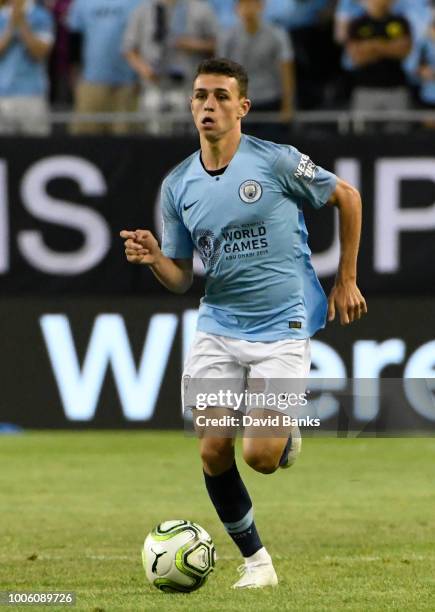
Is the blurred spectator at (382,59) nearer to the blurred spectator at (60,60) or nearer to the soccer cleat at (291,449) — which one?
the blurred spectator at (60,60)

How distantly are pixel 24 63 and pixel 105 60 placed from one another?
82 cm

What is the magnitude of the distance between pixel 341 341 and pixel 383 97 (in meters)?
2.49

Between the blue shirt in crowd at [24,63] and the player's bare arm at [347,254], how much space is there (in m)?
7.40

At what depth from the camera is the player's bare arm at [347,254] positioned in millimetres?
7582

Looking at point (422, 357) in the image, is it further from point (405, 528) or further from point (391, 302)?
point (405, 528)

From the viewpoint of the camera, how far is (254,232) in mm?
7594

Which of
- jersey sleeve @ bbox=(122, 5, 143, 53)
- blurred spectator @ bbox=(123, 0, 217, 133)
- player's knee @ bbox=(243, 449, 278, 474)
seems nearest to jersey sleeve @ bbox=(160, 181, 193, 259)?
player's knee @ bbox=(243, 449, 278, 474)

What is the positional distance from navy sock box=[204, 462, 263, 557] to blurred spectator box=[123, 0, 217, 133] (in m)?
7.19

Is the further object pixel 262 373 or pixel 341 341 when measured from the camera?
pixel 341 341

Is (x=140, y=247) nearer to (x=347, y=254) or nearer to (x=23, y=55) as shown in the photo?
(x=347, y=254)

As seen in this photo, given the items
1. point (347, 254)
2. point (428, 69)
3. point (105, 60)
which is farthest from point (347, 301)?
point (105, 60)

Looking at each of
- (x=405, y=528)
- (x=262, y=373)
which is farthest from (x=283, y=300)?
(x=405, y=528)

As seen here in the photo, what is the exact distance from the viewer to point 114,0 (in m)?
14.9

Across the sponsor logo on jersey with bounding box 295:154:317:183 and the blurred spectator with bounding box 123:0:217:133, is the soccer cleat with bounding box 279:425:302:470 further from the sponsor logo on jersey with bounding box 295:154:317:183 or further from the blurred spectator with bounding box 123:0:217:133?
the blurred spectator with bounding box 123:0:217:133
